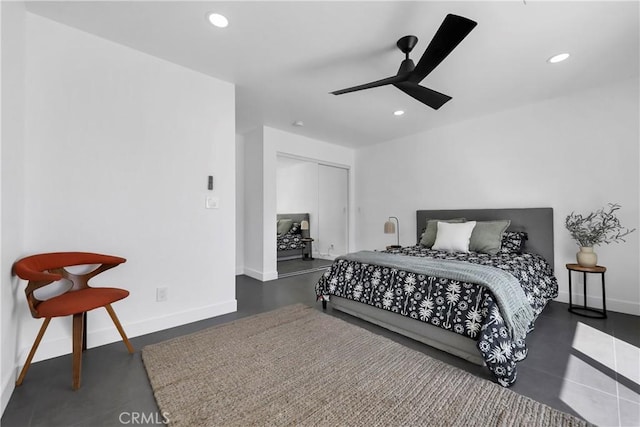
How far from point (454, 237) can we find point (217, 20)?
123 inches

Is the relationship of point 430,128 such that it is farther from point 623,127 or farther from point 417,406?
point 417,406

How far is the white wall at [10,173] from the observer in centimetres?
142

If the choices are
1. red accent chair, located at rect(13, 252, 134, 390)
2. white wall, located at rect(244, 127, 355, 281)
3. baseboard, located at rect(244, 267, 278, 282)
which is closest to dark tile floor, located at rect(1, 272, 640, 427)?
red accent chair, located at rect(13, 252, 134, 390)

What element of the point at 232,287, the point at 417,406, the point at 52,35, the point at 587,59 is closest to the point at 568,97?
the point at 587,59

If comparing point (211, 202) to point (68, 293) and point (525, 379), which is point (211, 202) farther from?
point (525, 379)

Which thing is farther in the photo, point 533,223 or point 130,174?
point 533,223

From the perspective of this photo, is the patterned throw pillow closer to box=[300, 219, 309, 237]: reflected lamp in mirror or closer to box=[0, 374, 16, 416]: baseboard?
box=[300, 219, 309, 237]: reflected lamp in mirror

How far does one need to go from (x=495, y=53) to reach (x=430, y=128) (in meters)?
2.02

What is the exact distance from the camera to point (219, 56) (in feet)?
7.72

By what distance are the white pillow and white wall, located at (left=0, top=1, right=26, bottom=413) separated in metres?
3.66

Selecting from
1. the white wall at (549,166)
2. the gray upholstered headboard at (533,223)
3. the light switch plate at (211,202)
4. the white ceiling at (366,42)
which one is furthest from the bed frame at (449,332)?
the light switch plate at (211,202)

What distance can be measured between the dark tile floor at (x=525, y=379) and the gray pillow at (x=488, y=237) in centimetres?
84

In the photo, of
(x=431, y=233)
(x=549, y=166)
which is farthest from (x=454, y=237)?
(x=549, y=166)

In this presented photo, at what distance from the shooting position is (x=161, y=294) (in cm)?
238
